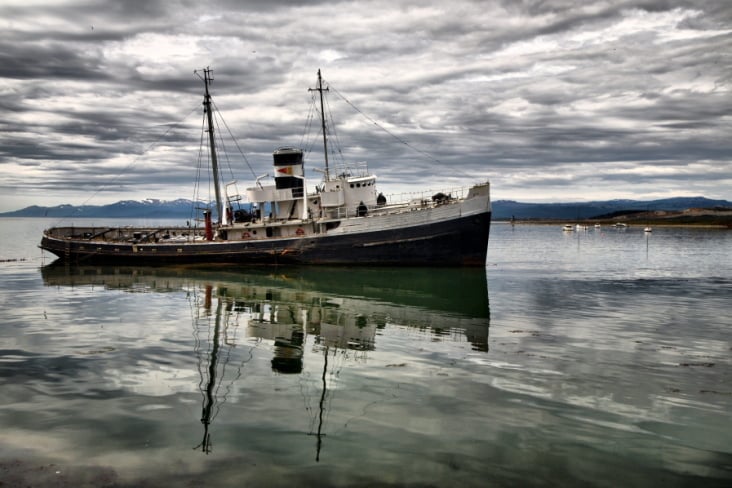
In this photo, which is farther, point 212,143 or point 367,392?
point 212,143

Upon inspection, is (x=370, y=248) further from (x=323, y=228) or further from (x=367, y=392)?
(x=367, y=392)

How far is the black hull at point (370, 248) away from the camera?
3797 centimetres

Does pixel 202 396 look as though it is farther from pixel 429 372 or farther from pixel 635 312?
pixel 635 312

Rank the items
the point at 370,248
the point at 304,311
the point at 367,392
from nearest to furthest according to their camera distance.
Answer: the point at 367,392 < the point at 304,311 < the point at 370,248

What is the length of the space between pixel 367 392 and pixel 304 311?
38.3ft

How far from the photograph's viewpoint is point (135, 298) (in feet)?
88.1

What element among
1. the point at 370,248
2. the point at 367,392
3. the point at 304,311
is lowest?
the point at 367,392

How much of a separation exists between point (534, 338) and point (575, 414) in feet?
23.5

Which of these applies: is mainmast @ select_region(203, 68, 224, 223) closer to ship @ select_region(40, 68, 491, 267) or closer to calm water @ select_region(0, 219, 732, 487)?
ship @ select_region(40, 68, 491, 267)

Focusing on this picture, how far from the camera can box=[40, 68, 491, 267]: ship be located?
124ft

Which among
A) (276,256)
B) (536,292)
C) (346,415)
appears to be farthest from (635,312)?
(276,256)

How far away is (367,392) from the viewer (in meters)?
12.0

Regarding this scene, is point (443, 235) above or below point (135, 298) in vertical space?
above

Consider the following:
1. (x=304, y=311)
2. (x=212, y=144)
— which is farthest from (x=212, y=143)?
(x=304, y=311)
